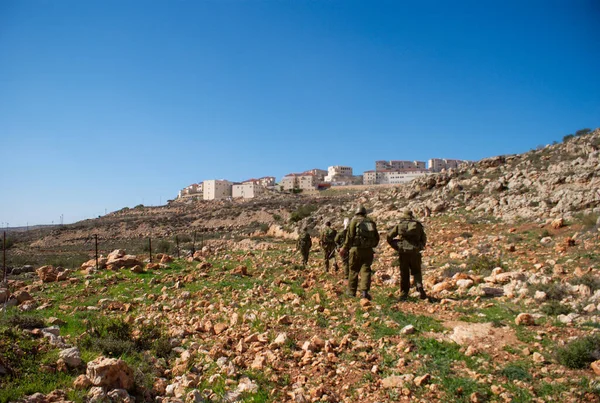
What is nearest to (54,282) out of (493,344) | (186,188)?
(493,344)

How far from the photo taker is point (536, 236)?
41.9ft

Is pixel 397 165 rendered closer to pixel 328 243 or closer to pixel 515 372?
pixel 328 243

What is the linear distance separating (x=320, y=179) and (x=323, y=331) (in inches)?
5015

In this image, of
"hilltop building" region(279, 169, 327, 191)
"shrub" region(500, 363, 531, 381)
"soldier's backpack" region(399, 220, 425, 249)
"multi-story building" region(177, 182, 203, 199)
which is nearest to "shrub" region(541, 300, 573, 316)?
"shrub" region(500, 363, 531, 381)

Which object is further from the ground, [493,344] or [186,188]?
[186,188]

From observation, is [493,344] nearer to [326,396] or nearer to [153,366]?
[326,396]

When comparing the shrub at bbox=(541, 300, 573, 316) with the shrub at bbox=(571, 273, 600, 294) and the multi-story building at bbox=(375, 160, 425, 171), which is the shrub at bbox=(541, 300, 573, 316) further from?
the multi-story building at bbox=(375, 160, 425, 171)

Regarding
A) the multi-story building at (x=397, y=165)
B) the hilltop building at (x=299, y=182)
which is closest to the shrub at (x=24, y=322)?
the hilltop building at (x=299, y=182)

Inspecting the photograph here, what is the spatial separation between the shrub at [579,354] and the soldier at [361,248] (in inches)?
169

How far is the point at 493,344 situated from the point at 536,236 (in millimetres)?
9405

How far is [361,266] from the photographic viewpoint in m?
8.83

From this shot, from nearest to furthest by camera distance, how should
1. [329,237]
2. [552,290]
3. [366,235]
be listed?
[552,290] → [366,235] → [329,237]

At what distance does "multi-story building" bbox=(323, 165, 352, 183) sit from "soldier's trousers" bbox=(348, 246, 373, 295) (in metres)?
111

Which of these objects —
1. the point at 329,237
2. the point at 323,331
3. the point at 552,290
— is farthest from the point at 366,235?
the point at 329,237
